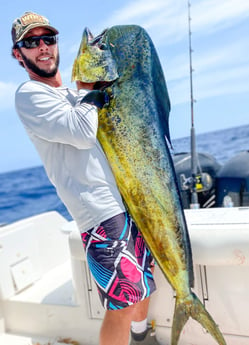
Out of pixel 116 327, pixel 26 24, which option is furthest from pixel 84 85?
pixel 116 327

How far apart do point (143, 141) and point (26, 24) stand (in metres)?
0.74

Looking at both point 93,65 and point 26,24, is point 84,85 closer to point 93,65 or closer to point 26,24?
point 93,65

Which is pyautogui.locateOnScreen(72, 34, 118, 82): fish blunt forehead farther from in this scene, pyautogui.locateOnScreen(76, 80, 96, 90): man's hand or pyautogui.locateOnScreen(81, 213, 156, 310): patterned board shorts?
pyautogui.locateOnScreen(81, 213, 156, 310): patterned board shorts

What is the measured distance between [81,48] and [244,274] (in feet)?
4.73

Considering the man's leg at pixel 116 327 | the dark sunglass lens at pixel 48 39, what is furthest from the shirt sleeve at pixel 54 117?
the man's leg at pixel 116 327

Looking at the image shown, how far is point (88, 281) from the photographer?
2.56 m

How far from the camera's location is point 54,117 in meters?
1.62

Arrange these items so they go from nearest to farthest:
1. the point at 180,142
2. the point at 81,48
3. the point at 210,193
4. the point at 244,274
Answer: the point at 81,48 → the point at 180,142 → the point at 244,274 → the point at 210,193

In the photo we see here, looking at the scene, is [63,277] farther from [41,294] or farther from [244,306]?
[244,306]

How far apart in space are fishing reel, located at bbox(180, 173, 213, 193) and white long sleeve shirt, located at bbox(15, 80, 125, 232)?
2511 mm

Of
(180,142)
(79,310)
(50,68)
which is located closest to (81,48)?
(50,68)

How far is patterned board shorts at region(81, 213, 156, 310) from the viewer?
176cm

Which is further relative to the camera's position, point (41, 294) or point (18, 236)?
point (18, 236)

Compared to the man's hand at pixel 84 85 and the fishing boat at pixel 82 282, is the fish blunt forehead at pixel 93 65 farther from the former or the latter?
the fishing boat at pixel 82 282
